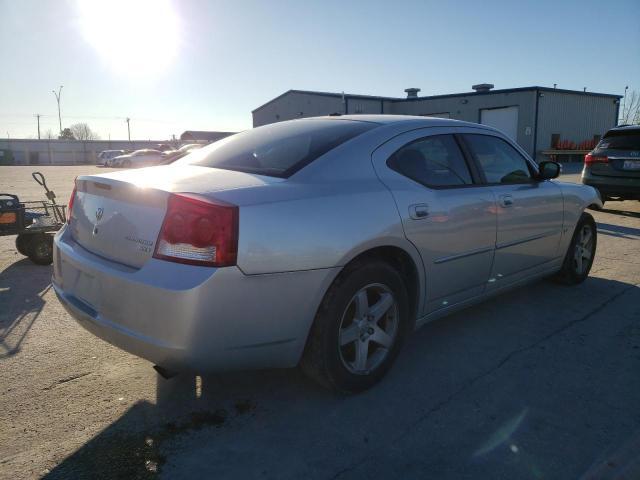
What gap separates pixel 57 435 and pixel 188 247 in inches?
46.8

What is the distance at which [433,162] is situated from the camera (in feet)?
11.0

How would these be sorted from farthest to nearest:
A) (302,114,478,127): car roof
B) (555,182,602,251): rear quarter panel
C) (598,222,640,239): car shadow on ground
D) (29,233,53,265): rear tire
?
(598,222,640,239): car shadow on ground < (29,233,53,265): rear tire < (555,182,602,251): rear quarter panel < (302,114,478,127): car roof

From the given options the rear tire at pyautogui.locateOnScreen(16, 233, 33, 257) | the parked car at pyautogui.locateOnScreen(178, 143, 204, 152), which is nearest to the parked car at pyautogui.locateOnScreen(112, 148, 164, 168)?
the parked car at pyautogui.locateOnScreen(178, 143, 204, 152)

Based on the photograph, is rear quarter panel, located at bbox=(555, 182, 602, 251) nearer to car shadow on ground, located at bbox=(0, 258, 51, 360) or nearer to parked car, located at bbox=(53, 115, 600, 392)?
parked car, located at bbox=(53, 115, 600, 392)

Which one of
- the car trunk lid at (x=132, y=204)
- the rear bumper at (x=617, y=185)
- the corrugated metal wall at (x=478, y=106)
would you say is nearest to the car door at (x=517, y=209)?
the car trunk lid at (x=132, y=204)

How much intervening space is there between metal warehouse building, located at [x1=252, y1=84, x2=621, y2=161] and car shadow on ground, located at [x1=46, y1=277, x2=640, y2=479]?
28.3 meters

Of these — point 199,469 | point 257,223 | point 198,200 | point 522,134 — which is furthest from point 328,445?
point 522,134

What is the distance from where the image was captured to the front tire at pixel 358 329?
8.55 ft

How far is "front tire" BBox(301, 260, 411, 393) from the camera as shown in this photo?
103 inches

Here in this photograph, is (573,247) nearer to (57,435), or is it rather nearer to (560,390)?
(560,390)

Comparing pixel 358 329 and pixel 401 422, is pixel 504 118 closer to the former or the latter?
pixel 358 329

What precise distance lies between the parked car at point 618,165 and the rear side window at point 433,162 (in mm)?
7121

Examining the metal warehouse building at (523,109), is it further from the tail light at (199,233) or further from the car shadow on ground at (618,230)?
the tail light at (199,233)

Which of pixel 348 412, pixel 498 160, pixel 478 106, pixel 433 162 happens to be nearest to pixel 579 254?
pixel 498 160
